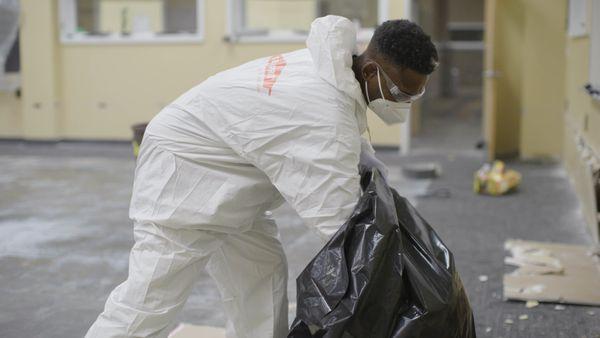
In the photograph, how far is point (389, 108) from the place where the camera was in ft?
7.42

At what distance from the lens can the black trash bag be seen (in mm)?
2070

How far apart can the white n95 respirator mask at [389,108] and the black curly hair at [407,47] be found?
88mm

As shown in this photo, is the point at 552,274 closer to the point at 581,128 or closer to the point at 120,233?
the point at 581,128

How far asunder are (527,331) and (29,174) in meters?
5.74

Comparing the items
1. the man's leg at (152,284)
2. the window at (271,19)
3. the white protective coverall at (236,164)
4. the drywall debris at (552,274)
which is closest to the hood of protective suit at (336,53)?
the white protective coverall at (236,164)

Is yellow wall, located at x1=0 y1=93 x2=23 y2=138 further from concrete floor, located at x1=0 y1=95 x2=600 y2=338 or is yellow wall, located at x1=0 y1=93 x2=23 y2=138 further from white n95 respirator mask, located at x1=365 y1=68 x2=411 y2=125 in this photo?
white n95 respirator mask, located at x1=365 y1=68 x2=411 y2=125

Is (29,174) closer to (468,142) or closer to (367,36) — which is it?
(367,36)

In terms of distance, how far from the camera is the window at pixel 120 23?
952 cm

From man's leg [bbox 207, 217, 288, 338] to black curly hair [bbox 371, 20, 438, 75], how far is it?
86cm

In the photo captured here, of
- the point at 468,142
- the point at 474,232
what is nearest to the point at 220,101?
the point at 474,232

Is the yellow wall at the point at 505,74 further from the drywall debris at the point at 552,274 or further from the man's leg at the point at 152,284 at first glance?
the man's leg at the point at 152,284

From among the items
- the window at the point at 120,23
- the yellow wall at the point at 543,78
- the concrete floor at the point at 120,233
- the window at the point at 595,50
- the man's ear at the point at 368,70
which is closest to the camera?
the man's ear at the point at 368,70

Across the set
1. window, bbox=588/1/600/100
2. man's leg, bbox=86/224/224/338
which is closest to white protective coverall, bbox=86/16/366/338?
man's leg, bbox=86/224/224/338

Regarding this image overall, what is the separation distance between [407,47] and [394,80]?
0.11m
